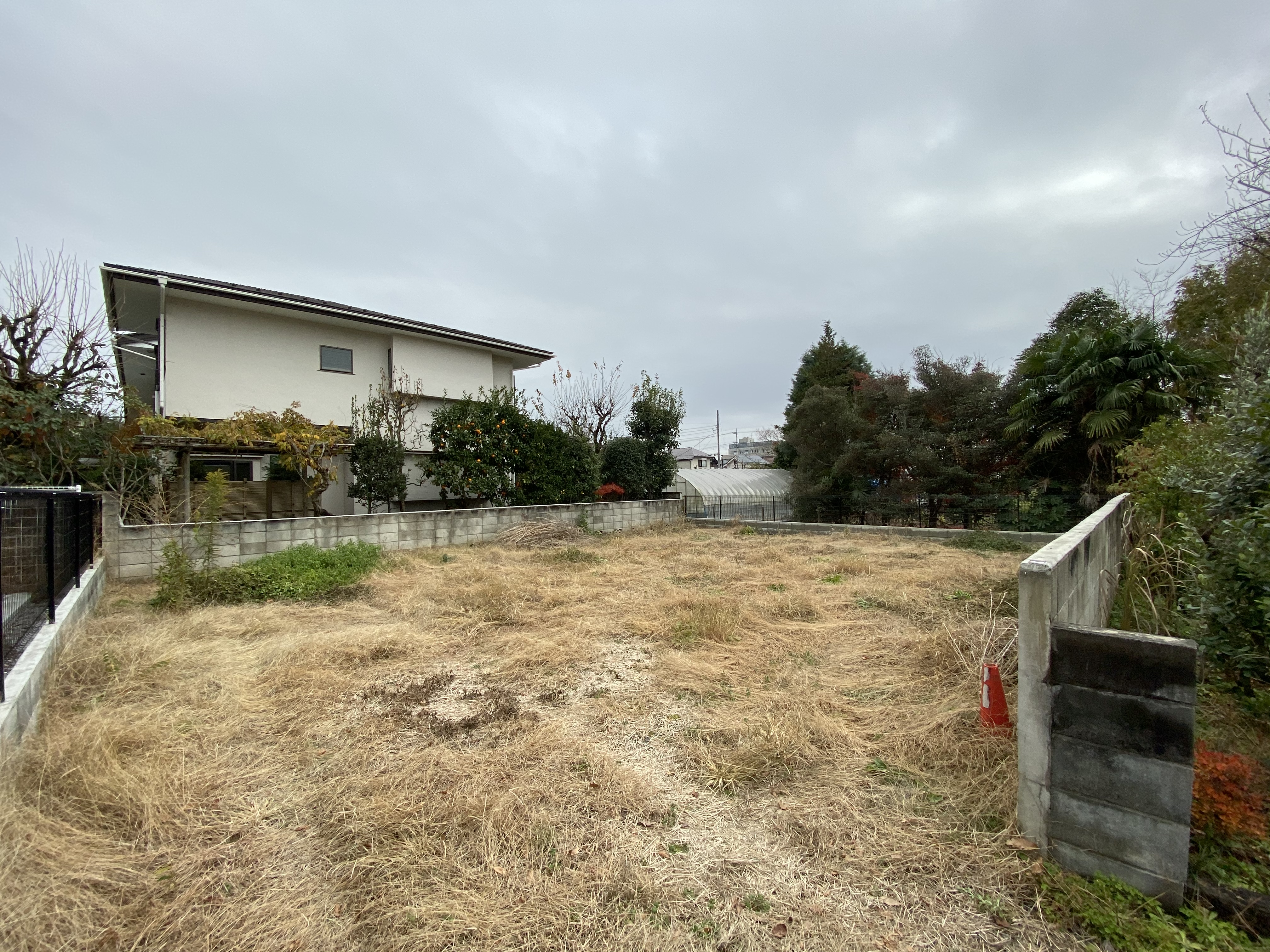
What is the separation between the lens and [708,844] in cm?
208

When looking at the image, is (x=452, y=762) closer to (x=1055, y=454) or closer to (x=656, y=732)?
(x=656, y=732)

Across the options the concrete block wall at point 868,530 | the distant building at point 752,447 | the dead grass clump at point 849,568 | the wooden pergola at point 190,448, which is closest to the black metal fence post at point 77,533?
the wooden pergola at point 190,448

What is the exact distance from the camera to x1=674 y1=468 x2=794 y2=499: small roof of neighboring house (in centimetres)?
1827

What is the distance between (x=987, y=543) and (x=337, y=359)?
1319 centimetres

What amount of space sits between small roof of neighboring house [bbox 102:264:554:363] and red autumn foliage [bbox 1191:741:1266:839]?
12.7m

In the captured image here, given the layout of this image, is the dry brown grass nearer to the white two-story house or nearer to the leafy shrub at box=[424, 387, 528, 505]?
the leafy shrub at box=[424, 387, 528, 505]

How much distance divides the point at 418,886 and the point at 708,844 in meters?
1.01

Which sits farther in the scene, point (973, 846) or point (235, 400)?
point (235, 400)

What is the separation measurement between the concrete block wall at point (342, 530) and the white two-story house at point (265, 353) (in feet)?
8.07

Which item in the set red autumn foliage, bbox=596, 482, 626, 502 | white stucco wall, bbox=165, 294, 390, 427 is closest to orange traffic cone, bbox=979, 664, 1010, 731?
red autumn foliage, bbox=596, 482, 626, 502

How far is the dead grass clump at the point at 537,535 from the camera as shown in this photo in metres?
10.2

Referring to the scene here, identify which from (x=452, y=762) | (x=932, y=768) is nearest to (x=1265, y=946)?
(x=932, y=768)

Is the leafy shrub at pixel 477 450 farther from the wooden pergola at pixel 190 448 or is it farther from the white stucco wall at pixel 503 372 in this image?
the white stucco wall at pixel 503 372

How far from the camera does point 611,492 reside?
45.0 feet
